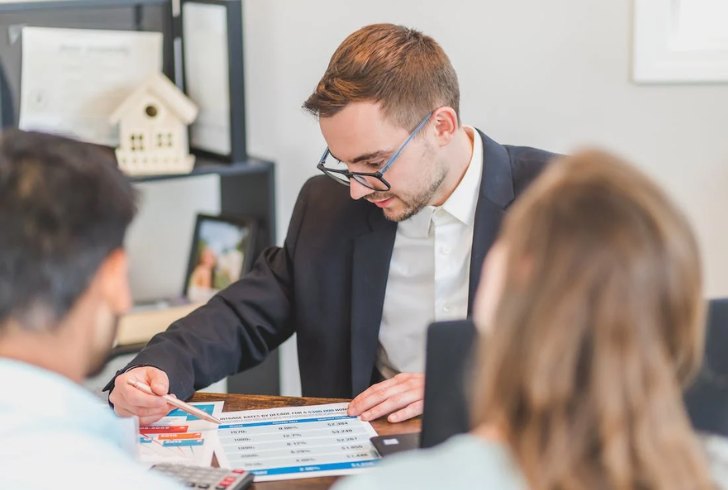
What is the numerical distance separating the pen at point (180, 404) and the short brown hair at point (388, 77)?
2.00ft

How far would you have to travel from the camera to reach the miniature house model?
2.46m

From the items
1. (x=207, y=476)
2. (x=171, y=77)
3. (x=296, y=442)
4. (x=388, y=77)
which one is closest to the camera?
(x=207, y=476)

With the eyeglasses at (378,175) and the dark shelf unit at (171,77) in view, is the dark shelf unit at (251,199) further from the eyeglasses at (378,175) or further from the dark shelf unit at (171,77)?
the eyeglasses at (378,175)

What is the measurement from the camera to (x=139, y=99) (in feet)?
8.04

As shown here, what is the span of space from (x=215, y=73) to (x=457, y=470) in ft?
6.15

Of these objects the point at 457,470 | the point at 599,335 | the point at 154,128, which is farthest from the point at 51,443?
the point at 154,128

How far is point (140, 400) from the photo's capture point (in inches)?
59.8

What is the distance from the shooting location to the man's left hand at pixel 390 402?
1485 millimetres

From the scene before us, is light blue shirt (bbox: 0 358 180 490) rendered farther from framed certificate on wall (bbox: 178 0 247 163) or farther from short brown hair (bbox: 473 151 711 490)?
framed certificate on wall (bbox: 178 0 247 163)

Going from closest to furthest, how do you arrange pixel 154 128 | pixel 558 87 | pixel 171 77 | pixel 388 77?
pixel 388 77 → pixel 558 87 → pixel 154 128 → pixel 171 77

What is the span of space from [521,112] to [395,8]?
0.45 meters

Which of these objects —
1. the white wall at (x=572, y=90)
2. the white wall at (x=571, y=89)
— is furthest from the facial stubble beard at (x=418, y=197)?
the white wall at (x=572, y=90)

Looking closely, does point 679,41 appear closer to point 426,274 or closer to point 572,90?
point 572,90

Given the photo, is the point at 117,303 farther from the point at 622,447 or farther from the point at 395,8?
the point at 395,8
